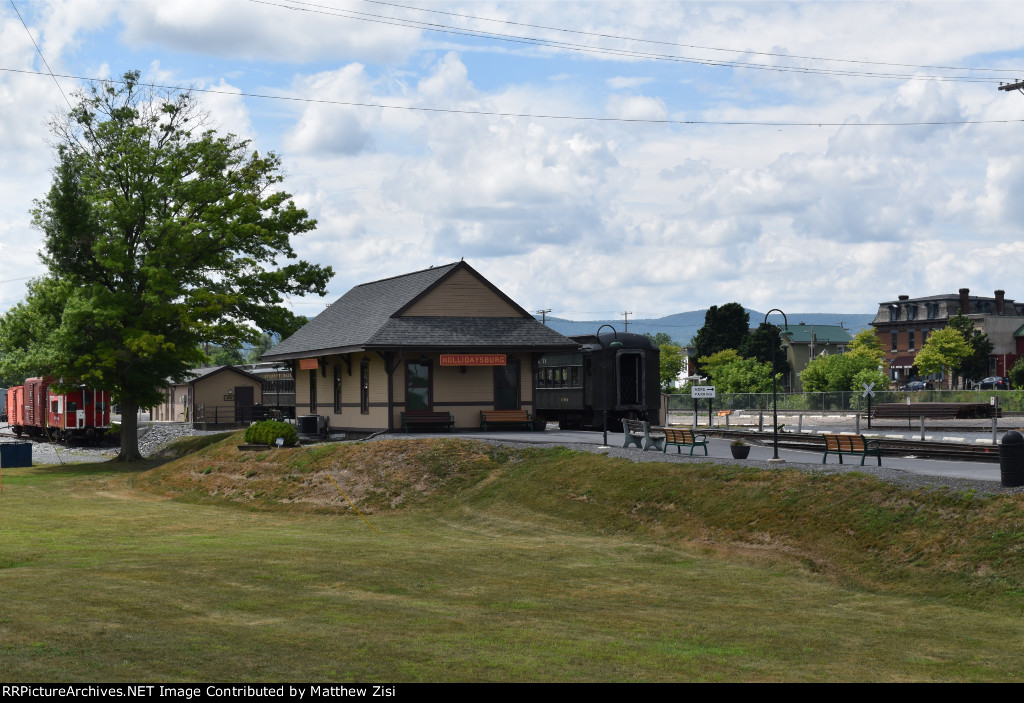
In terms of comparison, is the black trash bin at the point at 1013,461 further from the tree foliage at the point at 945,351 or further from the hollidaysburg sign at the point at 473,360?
the tree foliage at the point at 945,351

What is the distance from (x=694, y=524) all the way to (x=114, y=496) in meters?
19.9

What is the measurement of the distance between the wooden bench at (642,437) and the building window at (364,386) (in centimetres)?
1194

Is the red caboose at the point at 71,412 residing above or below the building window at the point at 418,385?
below

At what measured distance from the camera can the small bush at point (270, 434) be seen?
37.2 metres

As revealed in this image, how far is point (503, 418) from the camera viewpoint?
40406 mm

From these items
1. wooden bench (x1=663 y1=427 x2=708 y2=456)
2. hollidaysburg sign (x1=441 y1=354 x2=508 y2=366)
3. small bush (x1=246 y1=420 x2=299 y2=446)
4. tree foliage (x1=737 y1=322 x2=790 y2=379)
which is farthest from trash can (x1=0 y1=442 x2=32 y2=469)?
tree foliage (x1=737 y1=322 x2=790 y2=379)

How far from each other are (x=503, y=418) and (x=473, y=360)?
2692mm

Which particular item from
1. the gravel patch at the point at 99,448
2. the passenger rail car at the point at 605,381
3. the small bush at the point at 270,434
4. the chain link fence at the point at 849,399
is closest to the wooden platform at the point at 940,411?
the chain link fence at the point at 849,399

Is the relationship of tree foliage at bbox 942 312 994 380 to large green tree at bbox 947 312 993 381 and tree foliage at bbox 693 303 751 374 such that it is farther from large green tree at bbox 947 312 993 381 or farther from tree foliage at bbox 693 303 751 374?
tree foliage at bbox 693 303 751 374

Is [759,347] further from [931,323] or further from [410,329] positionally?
[410,329]

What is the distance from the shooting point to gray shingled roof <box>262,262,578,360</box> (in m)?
39.0

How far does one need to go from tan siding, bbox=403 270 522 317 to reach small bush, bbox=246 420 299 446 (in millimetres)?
6725

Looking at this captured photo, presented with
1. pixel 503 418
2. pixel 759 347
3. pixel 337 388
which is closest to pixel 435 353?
pixel 503 418

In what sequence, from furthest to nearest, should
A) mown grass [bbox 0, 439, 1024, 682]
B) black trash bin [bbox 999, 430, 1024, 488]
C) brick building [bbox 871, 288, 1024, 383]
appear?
brick building [bbox 871, 288, 1024, 383] → black trash bin [bbox 999, 430, 1024, 488] → mown grass [bbox 0, 439, 1024, 682]
